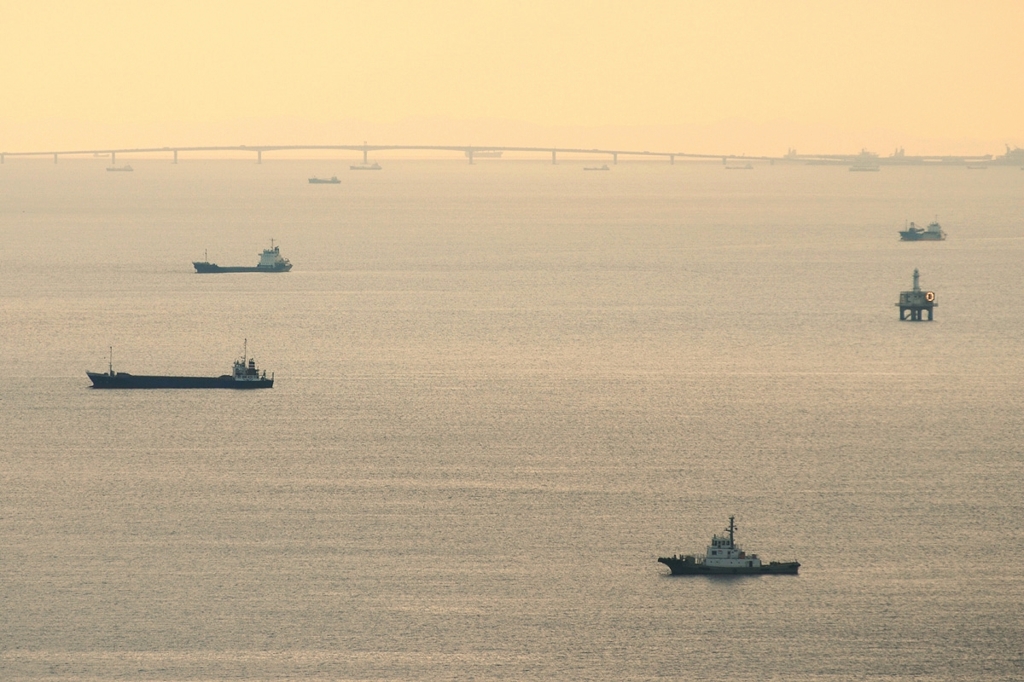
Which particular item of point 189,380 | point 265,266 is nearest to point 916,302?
point 189,380

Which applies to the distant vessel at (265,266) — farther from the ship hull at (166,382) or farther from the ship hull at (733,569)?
the ship hull at (733,569)

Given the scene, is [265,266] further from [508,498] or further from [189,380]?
[508,498]

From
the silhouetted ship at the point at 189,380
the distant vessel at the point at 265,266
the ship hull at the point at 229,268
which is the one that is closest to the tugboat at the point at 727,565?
the silhouetted ship at the point at 189,380

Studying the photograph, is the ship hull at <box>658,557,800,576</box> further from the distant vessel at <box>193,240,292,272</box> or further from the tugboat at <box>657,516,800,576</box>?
the distant vessel at <box>193,240,292,272</box>

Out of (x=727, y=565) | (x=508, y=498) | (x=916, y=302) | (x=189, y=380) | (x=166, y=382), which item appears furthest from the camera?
(x=916, y=302)

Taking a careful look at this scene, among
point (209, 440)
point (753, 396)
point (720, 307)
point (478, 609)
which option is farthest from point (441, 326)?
point (478, 609)

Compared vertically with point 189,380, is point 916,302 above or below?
above
